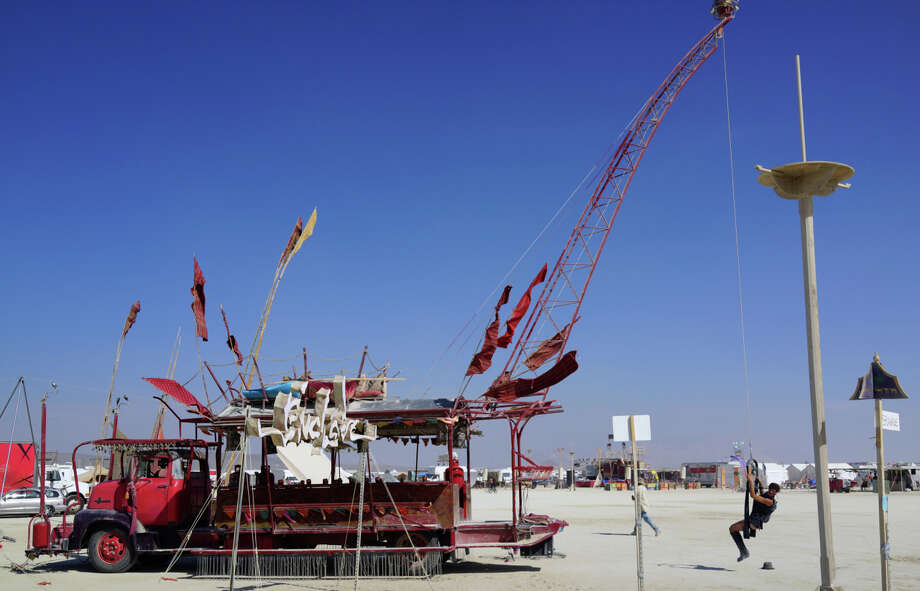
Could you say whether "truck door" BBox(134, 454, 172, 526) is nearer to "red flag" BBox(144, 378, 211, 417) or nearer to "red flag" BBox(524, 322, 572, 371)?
"red flag" BBox(144, 378, 211, 417)

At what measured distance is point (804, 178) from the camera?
37.7ft

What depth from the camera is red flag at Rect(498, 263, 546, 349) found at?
57.1 feet

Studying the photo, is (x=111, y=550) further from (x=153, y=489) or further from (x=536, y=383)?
(x=536, y=383)

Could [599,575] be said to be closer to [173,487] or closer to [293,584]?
[293,584]

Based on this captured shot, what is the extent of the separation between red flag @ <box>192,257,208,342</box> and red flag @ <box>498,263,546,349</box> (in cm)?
675

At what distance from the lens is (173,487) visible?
17.4 meters

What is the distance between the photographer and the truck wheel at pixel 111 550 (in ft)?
55.5

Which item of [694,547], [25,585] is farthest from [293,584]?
[694,547]

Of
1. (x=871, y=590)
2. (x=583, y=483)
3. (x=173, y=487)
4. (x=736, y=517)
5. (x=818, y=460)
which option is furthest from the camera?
A: (x=583, y=483)

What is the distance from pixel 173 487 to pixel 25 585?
3.36m

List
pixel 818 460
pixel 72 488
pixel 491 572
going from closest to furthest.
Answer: pixel 818 460 → pixel 491 572 → pixel 72 488

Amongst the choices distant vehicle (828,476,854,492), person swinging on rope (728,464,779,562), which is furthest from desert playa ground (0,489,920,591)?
distant vehicle (828,476,854,492)

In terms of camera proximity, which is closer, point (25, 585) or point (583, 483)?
point (25, 585)

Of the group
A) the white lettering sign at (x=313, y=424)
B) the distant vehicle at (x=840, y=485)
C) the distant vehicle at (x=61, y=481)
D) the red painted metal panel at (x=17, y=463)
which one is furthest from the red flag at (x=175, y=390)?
the distant vehicle at (x=840, y=485)
